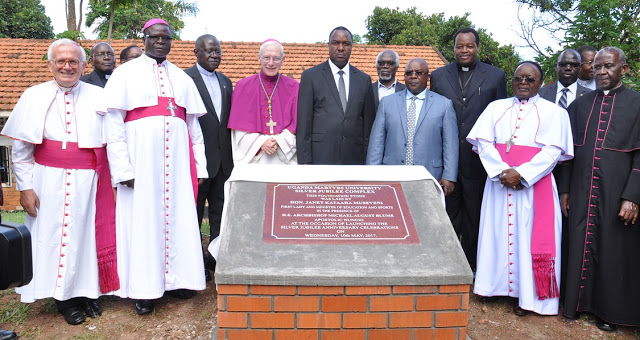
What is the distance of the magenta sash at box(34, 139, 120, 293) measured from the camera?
13.3 ft

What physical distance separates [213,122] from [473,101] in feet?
8.45

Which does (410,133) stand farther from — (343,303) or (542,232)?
(343,303)

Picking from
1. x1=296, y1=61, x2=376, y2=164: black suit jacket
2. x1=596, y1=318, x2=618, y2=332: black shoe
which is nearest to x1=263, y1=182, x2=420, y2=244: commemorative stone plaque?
x1=296, y1=61, x2=376, y2=164: black suit jacket

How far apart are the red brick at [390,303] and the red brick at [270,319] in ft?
1.48

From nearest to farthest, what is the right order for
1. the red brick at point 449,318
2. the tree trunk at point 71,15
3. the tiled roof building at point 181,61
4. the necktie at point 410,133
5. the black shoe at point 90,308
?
the red brick at point 449,318, the black shoe at point 90,308, the necktie at point 410,133, the tiled roof building at point 181,61, the tree trunk at point 71,15

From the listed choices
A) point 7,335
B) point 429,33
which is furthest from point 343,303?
point 429,33

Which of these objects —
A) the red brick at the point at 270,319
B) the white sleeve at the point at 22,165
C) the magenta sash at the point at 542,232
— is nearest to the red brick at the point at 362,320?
the red brick at the point at 270,319

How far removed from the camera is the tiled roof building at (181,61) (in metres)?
13.8

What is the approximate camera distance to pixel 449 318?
2891mm

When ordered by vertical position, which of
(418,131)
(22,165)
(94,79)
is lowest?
(22,165)

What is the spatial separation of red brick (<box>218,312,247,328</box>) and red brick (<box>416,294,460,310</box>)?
3.16 feet

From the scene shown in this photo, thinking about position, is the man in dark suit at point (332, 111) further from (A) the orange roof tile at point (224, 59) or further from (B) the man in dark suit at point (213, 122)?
(A) the orange roof tile at point (224, 59)

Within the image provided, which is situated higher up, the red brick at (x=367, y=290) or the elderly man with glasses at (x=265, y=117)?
the elderly man with glasses at (x=265, y=117)

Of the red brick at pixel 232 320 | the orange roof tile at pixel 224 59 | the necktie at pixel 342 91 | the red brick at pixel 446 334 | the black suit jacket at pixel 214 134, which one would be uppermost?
the orange roof tile at pixel 224 59
